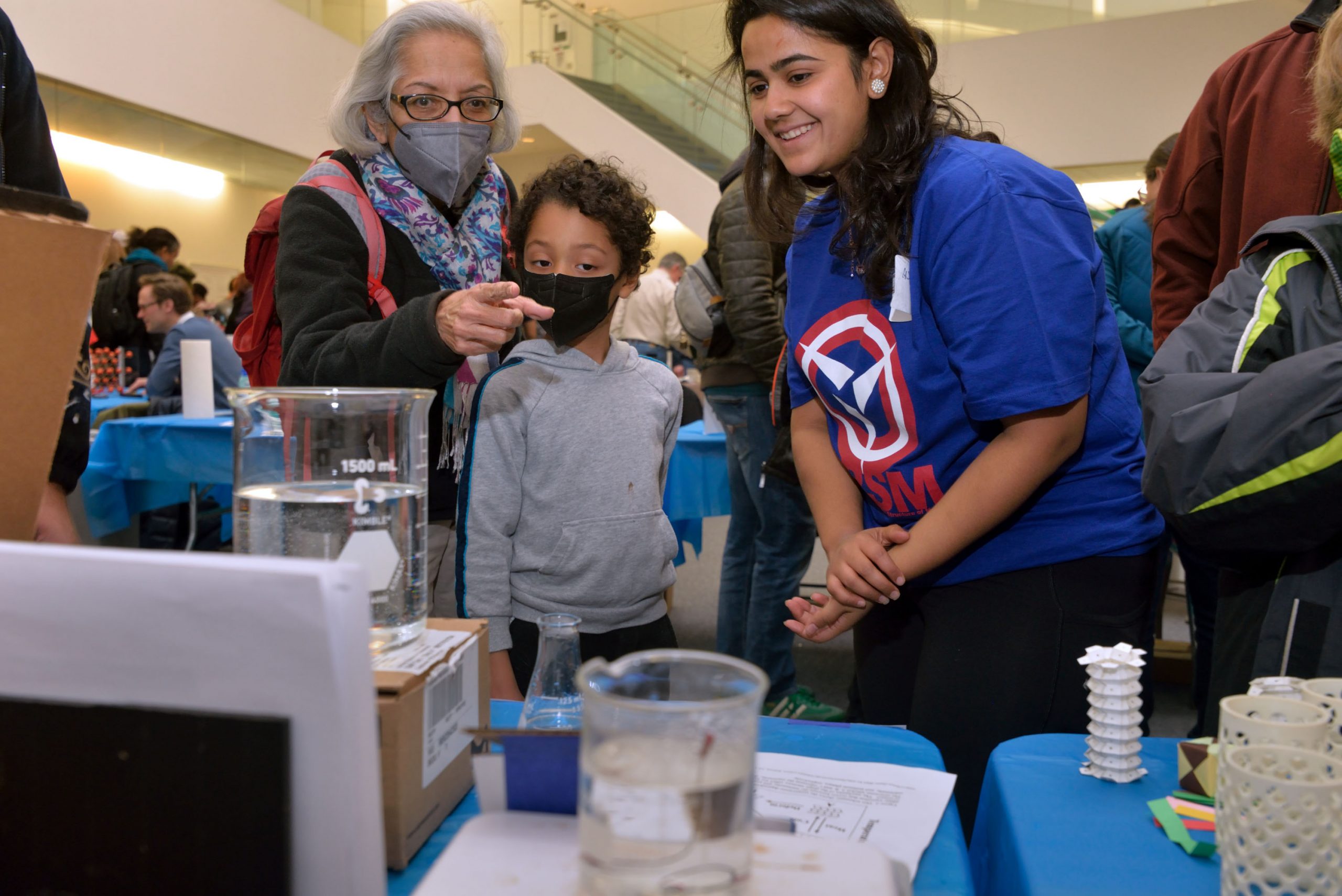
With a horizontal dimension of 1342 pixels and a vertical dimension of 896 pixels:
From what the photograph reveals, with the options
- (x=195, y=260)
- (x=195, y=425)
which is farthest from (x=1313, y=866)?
(x=195, y=260)

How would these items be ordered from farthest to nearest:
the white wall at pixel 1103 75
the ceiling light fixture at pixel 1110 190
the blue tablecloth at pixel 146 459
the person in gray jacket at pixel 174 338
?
the ceiling light fixture at pixel 1110 190 → the white wall at pixel 1103 75 → the person in gray jacket at pixel 174 338 → the blue tablecloth at pixel 146 459

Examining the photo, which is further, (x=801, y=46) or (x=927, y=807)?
(x=801, y=46)

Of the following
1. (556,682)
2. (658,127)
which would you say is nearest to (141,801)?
(556,682)

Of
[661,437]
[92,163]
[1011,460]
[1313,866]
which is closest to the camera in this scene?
[1313,866]

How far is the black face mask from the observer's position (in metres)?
1.47

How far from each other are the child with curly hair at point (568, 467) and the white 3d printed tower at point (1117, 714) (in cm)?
83

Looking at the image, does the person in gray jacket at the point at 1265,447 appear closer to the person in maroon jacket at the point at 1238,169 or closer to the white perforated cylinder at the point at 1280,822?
the white perforated cylinder at the point at 1280,822

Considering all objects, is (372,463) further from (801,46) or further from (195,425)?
(195,425)

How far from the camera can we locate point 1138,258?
2.99 meters

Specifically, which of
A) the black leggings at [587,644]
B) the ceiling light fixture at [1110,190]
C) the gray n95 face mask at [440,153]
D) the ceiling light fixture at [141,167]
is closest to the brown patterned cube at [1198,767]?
the black leggings at [587,644]

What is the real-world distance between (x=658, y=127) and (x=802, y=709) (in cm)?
936

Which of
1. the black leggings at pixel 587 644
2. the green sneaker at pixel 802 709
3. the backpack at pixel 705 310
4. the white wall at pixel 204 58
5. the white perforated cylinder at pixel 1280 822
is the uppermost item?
the white wall at pixel 204 58

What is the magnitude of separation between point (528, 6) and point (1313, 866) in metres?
12.3

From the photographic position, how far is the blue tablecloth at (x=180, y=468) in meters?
3.28
